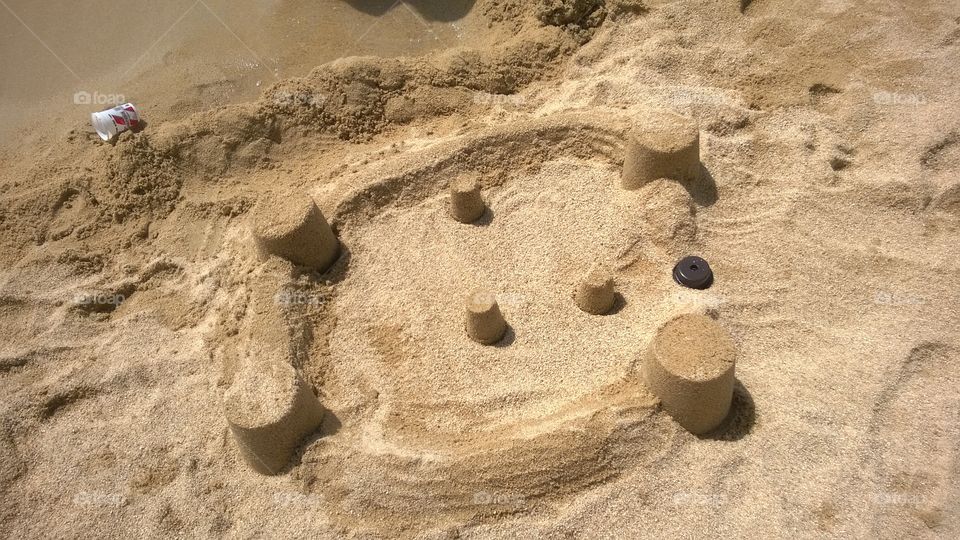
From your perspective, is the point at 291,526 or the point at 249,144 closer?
the point at 291,526

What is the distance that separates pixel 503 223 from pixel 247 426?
2672mm

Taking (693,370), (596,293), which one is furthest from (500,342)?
(693,370)

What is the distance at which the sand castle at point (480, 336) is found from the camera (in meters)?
3.99

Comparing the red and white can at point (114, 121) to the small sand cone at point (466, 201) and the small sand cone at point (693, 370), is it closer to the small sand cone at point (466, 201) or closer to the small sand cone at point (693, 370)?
the small sand cone at point (466, 201)

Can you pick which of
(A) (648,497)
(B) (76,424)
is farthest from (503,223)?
(B) (76,424)

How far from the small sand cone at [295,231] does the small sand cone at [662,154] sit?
2.60 m

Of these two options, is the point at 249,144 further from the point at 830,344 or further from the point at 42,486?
the point at 830,344

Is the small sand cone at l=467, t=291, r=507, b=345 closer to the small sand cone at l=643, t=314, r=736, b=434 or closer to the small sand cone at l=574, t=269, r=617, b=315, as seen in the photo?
the small sand cone at l=574, t=269, r=617, b=315

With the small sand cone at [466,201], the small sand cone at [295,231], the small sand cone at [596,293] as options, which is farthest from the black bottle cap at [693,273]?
the small sand cone at [295,231]

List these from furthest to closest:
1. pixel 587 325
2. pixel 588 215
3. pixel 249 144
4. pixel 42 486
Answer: pixel 249 144
pixel 588 215
pixel 587 325
pixel 42 486

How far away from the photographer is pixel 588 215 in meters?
5.45

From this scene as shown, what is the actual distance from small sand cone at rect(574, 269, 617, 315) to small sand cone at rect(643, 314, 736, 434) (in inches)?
27.2

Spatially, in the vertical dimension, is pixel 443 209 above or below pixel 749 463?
above

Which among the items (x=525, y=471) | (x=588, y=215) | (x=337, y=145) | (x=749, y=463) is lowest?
(x=749, y=463)
